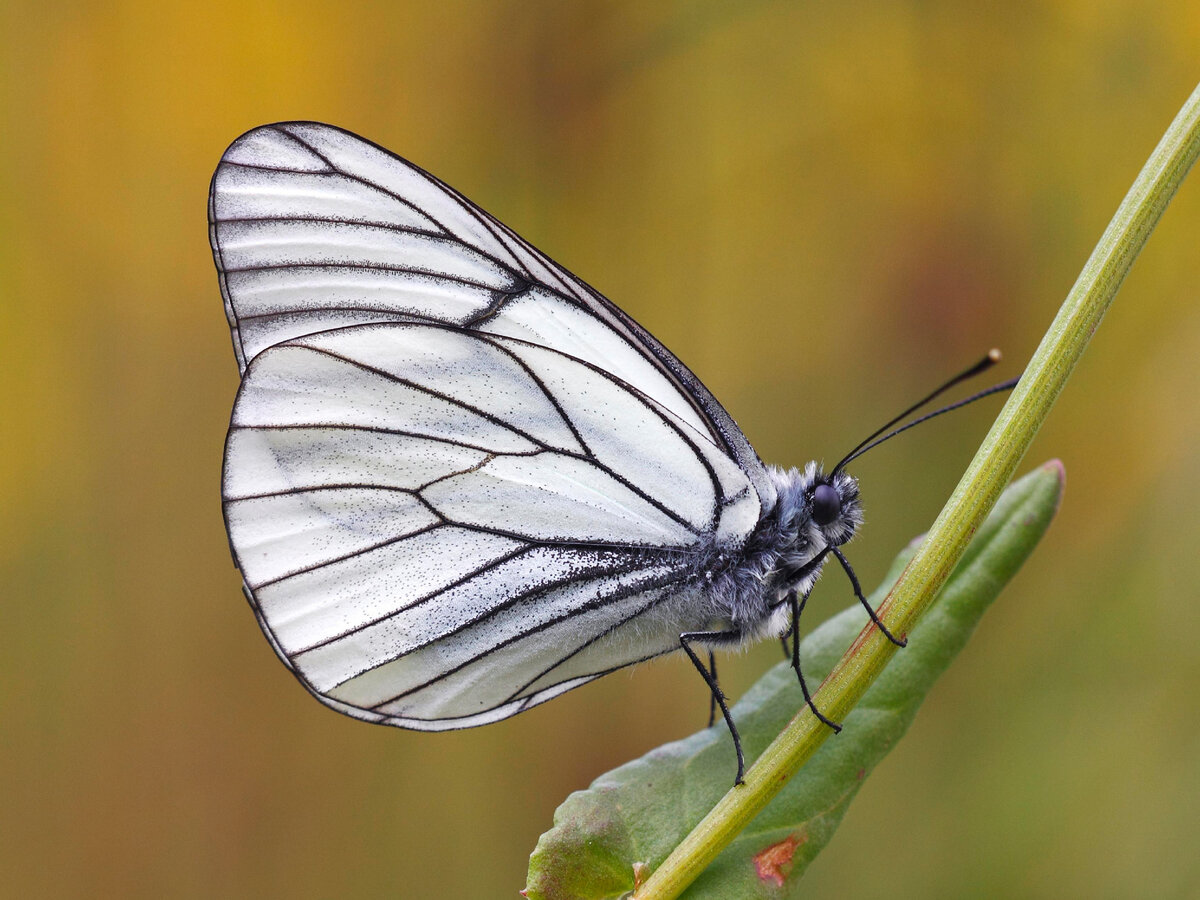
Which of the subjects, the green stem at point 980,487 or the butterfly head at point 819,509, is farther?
the butterfly head at point 819,509

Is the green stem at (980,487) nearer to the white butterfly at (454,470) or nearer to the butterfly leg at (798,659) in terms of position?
the butterfly leg at (798,659)

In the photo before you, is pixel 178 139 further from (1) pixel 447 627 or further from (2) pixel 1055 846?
(2) pixel 1055 846

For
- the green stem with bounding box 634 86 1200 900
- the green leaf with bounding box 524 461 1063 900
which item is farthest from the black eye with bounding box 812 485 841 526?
the green stem with bounding box 634 86 1200 900

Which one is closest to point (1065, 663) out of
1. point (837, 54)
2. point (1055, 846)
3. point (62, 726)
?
point (1055, 846)

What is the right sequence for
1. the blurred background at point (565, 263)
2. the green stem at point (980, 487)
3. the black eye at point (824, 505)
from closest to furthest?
the green stem at point (980, 487) → the black eye at point (824, 505) → the blurred background at point (565, 263)

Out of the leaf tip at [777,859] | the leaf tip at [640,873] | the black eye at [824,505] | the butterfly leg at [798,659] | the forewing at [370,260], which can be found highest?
the forewing at [370,260]

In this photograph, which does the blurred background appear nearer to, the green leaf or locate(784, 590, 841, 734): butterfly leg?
locate(784, 590, 841, 734): butterfly leg

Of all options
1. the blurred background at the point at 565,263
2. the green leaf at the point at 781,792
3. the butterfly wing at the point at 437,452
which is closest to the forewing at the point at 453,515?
the butterfly wing at the point at 437,452
